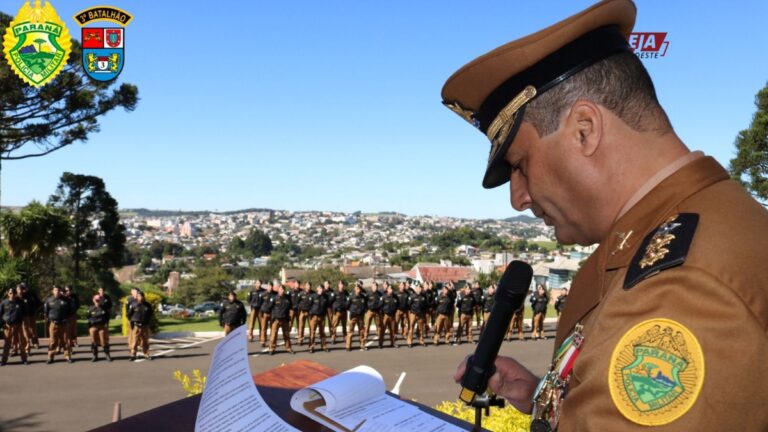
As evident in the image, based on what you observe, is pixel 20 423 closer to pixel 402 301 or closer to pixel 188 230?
pixel 402 301

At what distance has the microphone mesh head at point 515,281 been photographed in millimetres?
1395

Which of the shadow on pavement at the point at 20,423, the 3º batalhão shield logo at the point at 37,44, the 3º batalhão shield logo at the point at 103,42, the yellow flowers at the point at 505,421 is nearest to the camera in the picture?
the yellow flowers at the point at 505,421

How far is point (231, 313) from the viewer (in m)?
11.9

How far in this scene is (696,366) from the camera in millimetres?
679

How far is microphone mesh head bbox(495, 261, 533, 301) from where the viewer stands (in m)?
1.39

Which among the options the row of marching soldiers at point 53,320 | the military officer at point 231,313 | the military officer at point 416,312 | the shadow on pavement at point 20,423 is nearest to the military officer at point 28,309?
the row of marching soldiers at point 53,320

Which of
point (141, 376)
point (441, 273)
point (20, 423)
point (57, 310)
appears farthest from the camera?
point (441, 273)

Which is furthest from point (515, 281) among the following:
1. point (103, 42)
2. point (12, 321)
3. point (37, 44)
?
point (37, 44)

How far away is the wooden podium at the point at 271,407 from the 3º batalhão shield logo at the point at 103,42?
15.9 m

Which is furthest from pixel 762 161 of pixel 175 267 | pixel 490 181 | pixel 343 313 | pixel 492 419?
pixel 175 267

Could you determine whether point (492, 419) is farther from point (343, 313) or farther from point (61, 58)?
point (61, 58)

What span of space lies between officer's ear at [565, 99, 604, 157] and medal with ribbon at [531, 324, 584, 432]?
13.3 inches

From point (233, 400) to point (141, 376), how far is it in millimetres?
10974

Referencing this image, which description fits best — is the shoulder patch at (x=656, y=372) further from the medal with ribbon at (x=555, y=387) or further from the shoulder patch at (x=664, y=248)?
the medal with ribbon at (x=555, y=387)
